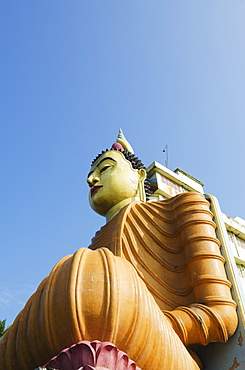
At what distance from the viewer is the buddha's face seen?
644cm

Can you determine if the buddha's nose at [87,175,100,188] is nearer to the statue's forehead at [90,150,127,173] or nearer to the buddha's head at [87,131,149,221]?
the buddha's head at [87,131,149,221]

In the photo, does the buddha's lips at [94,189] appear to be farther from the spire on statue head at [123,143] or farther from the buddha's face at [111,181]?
the spire on statue head at [123,143]

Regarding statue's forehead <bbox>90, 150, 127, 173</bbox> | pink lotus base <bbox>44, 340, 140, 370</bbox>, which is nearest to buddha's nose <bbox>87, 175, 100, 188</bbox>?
statue's forehead <bbox>90, 150, 127, 173</bbox>

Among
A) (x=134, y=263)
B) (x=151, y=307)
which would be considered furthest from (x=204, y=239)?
(x=151, y=307)

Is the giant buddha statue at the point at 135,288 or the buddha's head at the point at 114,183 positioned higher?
the buddha's head at the point at 114,183

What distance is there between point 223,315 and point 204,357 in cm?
74

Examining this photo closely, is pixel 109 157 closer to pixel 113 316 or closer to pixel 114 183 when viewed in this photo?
pixel 114 183

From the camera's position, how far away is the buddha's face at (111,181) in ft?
21.1

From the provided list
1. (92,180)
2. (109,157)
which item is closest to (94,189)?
(92,180)

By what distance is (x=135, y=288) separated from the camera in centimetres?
331

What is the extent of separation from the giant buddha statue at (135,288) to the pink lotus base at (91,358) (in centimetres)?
15

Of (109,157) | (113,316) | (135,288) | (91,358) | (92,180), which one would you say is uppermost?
(109,157)

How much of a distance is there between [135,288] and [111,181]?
3273 mm

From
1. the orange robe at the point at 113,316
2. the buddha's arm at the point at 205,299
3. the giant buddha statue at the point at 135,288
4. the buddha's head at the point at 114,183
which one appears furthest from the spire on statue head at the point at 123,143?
the orange robe at the point at 113,316
